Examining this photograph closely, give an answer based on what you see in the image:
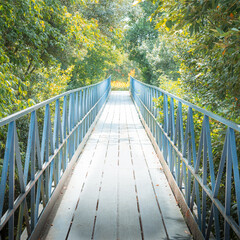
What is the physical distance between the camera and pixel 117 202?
4.03m

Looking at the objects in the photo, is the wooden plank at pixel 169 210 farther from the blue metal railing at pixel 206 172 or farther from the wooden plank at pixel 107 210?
the wooden plank at pixel 107 210

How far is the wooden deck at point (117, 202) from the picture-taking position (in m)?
3.28

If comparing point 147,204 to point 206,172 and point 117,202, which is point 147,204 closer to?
point 117,202

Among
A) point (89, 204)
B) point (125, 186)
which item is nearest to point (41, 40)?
point (125, 186)

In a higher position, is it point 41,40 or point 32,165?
point 41,40

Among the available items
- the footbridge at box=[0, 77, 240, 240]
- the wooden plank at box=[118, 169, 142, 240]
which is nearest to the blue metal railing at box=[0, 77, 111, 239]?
the footbridge at box=[0, 77, 240, 240]

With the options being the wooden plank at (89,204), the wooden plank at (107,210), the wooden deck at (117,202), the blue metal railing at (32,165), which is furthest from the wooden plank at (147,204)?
the blue metal railing at (32,165)

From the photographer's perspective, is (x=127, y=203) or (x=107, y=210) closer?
(x=107, y=210)

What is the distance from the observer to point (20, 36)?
8586mm

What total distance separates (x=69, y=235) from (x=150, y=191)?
5.20 feet

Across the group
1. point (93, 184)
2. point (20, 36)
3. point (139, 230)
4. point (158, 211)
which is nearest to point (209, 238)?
point (139, 230)

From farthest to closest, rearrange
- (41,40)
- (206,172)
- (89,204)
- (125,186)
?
(41,40)
(125,186)
(89,204)
(206,172)

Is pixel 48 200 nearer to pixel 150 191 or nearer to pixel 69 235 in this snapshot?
pixel 69 235

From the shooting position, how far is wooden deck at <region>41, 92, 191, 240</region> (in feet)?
10.8
